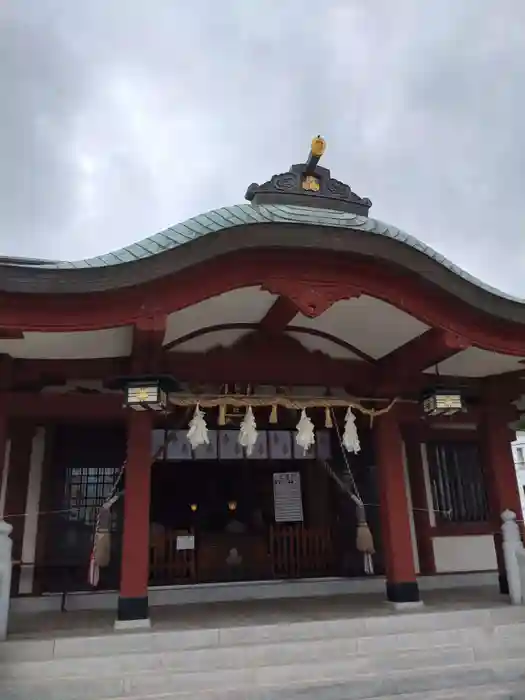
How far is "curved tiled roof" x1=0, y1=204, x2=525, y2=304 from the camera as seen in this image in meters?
5.74

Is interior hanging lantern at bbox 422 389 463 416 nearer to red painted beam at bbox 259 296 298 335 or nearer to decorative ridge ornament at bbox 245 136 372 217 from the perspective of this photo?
red painted beam at bbox 259 296 298 335

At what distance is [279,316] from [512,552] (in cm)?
409

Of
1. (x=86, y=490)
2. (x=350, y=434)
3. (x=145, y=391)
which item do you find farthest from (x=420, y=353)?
(x=86, y=490)

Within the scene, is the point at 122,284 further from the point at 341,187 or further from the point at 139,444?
Result: the point at 341,187

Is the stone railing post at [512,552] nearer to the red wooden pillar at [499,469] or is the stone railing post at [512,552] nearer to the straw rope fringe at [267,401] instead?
the red wooden pillar at [499,469]

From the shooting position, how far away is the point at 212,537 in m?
9.62

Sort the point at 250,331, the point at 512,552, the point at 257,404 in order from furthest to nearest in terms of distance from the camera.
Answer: the point at 250,331 < the point at 257,404 < the point at 512,552

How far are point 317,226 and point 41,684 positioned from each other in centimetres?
483

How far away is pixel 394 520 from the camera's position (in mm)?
7016

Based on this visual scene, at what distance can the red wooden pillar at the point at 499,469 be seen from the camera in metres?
7.81

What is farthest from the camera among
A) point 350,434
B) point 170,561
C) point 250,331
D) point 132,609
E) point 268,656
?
point 170,561

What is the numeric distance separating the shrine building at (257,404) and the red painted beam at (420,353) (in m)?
0.03

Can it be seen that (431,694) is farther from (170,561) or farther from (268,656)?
(170,561)

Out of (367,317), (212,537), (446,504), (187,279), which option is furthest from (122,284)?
(446,504)
